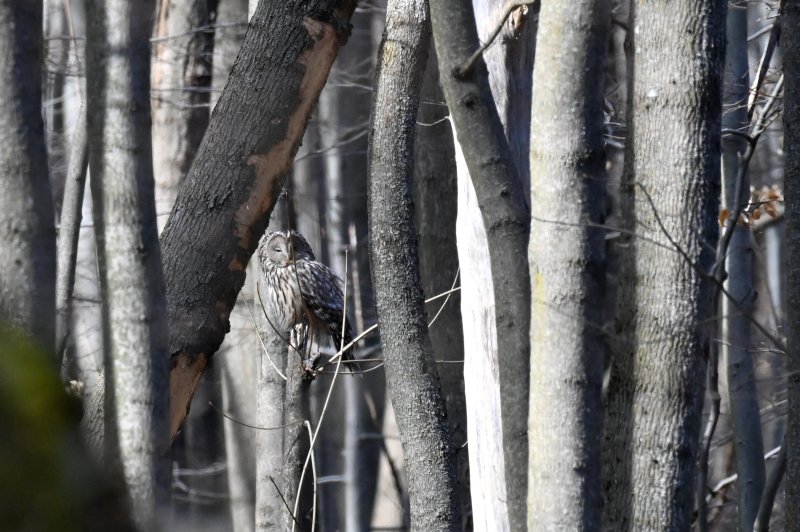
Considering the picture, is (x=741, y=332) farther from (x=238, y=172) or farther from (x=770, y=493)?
(x=238, y=172)

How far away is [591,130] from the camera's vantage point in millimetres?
2891

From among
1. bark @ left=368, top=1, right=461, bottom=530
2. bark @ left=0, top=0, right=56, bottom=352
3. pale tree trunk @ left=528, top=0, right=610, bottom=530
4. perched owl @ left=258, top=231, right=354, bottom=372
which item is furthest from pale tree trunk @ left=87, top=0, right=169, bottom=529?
perched owl @ left=258, top=231, right=354, bottom=372

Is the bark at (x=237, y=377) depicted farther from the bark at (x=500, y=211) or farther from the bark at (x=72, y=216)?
the bark at (x=500, y=211)

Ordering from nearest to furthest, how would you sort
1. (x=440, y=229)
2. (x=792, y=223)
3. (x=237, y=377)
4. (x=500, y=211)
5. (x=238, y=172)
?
(x=792, y=223) → (x=500, y=211) → (x=238, y=172) → (x=440, y=229) → (x=237, y=377)

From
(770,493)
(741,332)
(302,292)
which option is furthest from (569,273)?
(302,292)

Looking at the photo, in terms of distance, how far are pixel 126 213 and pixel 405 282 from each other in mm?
2433

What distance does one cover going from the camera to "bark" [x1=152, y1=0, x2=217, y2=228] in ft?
34.5

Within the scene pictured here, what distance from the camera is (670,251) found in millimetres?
2840

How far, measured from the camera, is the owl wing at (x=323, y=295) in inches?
249

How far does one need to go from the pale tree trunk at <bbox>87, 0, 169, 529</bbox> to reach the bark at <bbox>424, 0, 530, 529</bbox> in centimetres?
134

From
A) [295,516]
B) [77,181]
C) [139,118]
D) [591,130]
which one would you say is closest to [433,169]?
[77,181]

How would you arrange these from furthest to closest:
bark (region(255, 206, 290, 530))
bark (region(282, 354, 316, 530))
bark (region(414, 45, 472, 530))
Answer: bark (region(414, 45, 472, 530)) → bark (region(255, 206, 290, 530)) → bark (region(282, 354, 316, 530))

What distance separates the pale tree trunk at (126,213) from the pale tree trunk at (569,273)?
3.76 ft

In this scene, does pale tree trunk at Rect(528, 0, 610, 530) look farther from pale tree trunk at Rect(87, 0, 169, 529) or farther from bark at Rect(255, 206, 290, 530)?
bark at Rect(255, 206, 290, 530)
